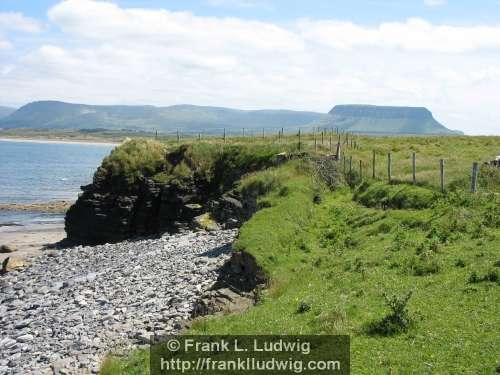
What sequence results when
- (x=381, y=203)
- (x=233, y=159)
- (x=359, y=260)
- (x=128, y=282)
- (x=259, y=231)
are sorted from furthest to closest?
(x=233, y=159) → (x=381, y=203) → (x=128, y=282) → (x=259, y=231) → (x=359, y=260)

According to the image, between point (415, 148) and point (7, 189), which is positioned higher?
point (415, 148)

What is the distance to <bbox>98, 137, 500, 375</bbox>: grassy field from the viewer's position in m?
14.2

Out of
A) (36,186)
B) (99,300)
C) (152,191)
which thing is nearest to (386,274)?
(99,300)

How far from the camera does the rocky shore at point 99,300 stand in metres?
21.8

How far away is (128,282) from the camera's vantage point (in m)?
31.3

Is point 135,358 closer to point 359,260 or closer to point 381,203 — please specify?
point 359,260

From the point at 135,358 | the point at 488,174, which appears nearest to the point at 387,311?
the point at 135,358

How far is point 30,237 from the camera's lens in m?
60.9

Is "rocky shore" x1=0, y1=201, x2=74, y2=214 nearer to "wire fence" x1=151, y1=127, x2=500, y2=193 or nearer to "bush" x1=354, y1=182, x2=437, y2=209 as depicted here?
"wire fence" x1=151, y1=127, x2=500, y2=193

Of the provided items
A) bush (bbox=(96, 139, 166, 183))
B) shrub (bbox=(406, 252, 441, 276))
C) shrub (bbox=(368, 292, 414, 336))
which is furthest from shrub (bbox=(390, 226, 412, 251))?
bush (bbox=(96, 139, 166, 183))

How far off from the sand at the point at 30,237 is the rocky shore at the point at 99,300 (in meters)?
9.25

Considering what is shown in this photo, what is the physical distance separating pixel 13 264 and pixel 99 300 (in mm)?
18377

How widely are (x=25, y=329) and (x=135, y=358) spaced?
10873 mm

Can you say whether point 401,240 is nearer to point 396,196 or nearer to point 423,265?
point 423,265
